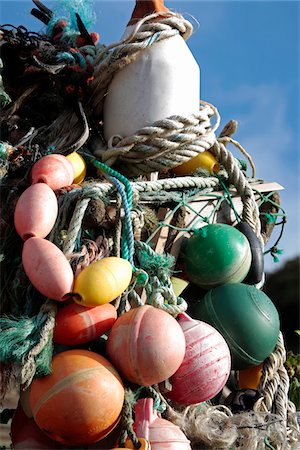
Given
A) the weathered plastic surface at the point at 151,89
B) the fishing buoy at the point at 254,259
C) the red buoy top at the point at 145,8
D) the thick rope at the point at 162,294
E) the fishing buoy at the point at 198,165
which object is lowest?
the thick rope at the point at 162,294

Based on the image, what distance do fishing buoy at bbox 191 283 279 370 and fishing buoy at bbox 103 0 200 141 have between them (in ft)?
3.05

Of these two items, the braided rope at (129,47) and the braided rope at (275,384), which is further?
the braided rope at (129,47)

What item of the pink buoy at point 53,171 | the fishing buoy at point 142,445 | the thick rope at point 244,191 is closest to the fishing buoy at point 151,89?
the thick rope at point 244,191

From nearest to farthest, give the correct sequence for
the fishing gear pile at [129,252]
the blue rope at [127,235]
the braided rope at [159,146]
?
the fishing gear pile at [129,252] < the blue rope at [127,235] < the braided rope at [159,146]

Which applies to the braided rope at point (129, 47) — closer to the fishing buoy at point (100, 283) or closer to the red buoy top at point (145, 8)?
the red buoy top at point (145, 8)

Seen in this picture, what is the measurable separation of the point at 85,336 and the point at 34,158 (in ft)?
3.20

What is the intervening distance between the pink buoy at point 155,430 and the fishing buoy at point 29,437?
1.07 ft

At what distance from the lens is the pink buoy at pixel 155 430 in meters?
2.31

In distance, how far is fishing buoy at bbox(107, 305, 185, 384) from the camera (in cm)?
230

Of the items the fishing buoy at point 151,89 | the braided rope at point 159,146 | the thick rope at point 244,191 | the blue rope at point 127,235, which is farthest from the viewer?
the thick rope at point 244,191

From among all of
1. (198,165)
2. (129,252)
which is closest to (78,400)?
(129,252)

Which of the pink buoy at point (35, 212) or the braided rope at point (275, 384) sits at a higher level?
the pink buoy at point (35, 212)

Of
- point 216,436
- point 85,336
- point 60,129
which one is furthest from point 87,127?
point 216,436

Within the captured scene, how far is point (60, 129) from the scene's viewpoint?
3254 mm
